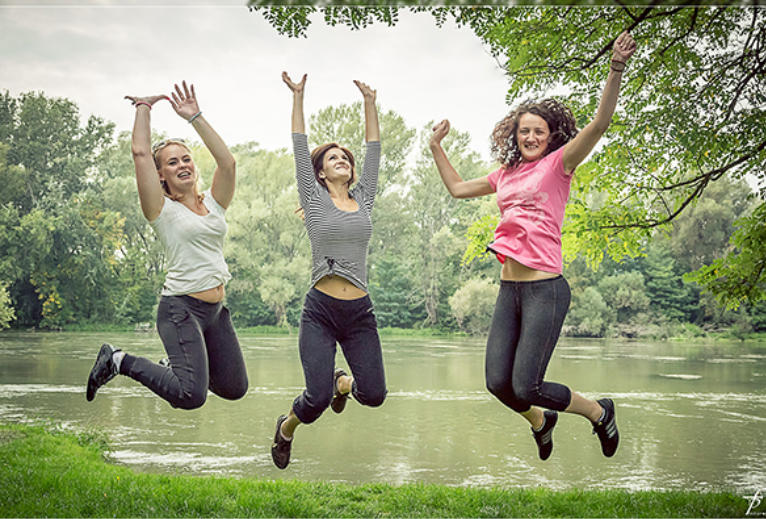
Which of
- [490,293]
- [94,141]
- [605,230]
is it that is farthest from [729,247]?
[94,141]

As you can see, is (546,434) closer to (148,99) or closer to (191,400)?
(191,400)

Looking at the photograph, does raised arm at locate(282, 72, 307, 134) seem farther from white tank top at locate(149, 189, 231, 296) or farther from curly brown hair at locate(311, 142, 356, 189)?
white tank top at locate(149, 189, 231, 296)

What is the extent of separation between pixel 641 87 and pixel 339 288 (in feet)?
15.2

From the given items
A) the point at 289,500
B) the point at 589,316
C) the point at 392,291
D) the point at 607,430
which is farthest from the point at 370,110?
the point at 589,316

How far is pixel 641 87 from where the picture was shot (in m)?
7.28

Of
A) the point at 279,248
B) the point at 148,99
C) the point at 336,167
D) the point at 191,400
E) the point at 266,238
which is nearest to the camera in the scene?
the point at 191,400

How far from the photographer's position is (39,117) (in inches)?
1294

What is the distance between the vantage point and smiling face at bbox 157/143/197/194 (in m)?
4.36

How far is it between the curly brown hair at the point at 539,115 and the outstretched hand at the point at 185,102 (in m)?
1.86

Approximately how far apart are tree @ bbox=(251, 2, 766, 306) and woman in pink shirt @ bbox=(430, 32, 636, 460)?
7.29ft

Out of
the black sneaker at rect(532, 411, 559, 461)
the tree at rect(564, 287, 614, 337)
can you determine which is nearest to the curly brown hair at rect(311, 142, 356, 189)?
the black sneaker at rect(532, 411, 559, 461)

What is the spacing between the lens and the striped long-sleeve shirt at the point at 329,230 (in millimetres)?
4227

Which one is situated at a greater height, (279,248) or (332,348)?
(279,248)

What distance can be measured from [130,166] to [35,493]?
3417cm
